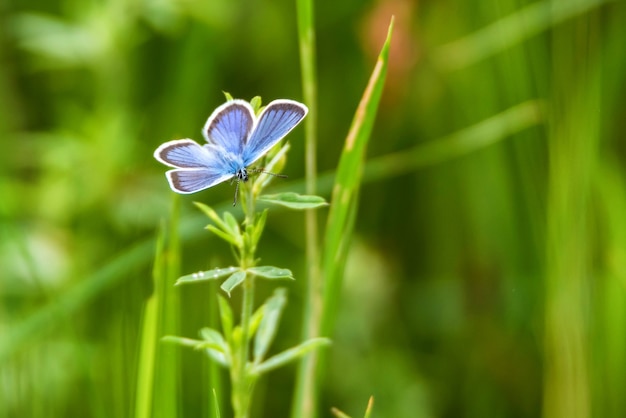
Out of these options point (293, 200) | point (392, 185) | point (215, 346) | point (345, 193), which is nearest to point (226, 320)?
point (215, 346)

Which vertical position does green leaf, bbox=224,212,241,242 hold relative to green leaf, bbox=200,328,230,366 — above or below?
above

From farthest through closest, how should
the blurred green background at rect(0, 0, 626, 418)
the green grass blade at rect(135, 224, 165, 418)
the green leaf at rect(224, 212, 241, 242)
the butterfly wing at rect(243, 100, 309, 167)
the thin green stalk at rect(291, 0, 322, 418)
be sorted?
the blurred green background at rect(0, 0, 626, 418), the thin green stalk at rect(291, 0, 322, 418), the green grass blade at rect(135, 224, 165, 418), the green leaf at rect(224, 212, 241, 242), the butterfly wing at rect(243, 100, 309, 167)

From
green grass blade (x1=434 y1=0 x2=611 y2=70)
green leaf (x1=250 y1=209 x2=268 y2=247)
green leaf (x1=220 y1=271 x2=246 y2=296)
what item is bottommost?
green leaf (x1=220 y1=271 x2=246 y2=296)

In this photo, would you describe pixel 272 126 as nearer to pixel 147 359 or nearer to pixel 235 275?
pixel 235 275

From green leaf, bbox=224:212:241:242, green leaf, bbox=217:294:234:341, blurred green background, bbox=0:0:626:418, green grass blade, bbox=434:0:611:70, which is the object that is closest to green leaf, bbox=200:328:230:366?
green leaf, bbox=217:294:234:341

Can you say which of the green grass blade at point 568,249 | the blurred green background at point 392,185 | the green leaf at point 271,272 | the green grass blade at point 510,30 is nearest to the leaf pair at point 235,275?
the green leaf at point 271,272

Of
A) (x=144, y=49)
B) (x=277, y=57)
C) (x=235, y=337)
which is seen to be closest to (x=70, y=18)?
(x=144, y=49)

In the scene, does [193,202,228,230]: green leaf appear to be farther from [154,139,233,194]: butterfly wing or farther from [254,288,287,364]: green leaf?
[254,288,287,364]: green leaf
